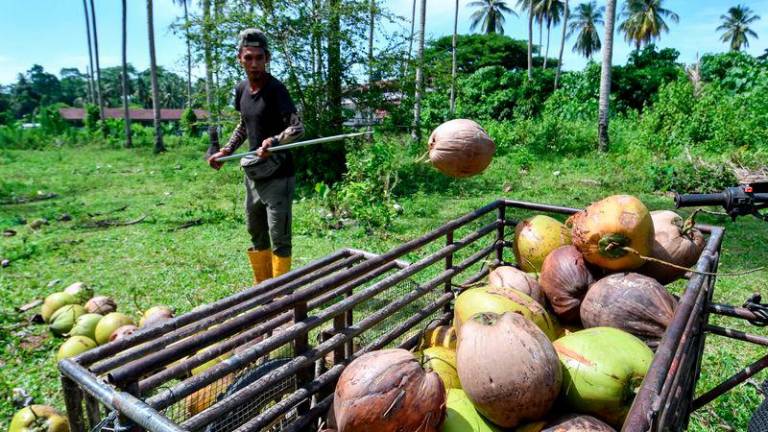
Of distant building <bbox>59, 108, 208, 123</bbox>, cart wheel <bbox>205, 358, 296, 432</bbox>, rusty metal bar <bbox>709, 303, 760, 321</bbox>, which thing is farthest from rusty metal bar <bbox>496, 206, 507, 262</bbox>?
distant building <bbox>59, 108, 208, 123</bbox>

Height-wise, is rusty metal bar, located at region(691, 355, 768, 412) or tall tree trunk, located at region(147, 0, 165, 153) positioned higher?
tall tree trunk, located at region(147, 0, 165, 153)

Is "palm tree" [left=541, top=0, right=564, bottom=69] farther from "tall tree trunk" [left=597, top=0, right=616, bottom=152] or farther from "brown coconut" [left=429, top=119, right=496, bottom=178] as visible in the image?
"brown coconut" [left=429, top=119, right=496, bottom=178]

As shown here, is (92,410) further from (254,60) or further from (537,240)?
(254,60)

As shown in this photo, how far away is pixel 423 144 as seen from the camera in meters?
13.2

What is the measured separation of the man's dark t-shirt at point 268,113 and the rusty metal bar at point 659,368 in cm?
292

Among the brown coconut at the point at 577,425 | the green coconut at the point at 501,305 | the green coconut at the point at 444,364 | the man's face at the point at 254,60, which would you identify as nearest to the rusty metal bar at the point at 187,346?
→ the green coconut at the point at 444,364

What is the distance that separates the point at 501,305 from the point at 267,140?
7.55 feet

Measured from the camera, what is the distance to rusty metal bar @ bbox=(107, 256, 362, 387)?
1318mm

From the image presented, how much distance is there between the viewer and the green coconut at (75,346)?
10.3 ft

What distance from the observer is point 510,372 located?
1.49 meters

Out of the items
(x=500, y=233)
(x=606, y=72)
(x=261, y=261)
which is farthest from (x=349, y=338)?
(x=606, y=72)

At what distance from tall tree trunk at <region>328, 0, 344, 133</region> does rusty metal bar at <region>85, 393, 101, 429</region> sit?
9.30 metres

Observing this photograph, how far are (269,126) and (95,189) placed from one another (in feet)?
31.2

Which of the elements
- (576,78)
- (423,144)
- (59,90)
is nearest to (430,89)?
(423,144)
